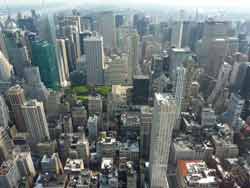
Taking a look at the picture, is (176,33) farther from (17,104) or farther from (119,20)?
(17,104)

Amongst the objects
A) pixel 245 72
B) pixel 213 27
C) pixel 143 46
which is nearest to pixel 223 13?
pixel 213 27

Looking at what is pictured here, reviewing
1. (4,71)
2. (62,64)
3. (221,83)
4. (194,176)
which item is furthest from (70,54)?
(194,176)

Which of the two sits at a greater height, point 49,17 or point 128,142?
point 49,17

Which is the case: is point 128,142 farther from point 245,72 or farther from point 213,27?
point 213,27

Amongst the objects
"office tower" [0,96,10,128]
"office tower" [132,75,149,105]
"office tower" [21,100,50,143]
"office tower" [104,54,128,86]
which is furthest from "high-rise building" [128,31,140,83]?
"office tower" [0,96,10,128]

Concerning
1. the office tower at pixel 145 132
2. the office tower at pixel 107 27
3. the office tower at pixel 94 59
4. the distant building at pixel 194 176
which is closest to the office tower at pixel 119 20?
the office tower at pixel 107 27

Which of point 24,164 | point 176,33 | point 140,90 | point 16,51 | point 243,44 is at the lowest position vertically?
point 24,164

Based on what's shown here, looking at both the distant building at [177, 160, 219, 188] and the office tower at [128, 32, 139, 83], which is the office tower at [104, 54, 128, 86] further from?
Answer: the distant building at [177, 160, 219, 188]
